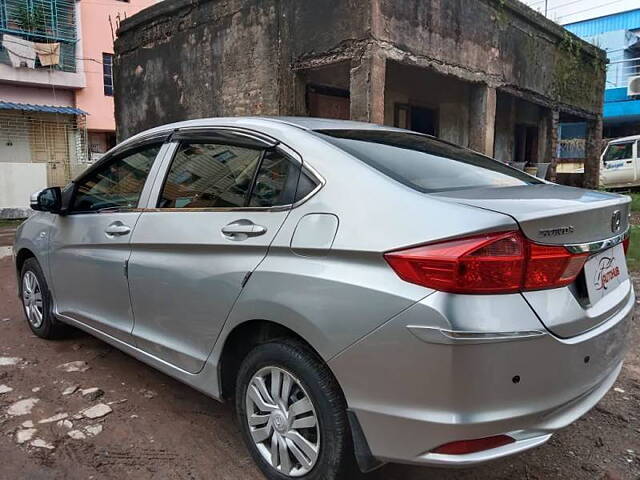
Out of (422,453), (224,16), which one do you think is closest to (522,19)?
(224,16)

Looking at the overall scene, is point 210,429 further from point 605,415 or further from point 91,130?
point 91,130

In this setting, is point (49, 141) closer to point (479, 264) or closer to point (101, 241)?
point (101, 241)

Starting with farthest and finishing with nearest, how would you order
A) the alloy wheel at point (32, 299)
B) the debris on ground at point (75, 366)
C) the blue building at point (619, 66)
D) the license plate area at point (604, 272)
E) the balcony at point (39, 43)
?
the blue building at point (619, 66), the balcony at point (39, 43), the alloy wheel at point (32, 299), the debris on ground at point (75, 366), the license plate area at point (604, 272)

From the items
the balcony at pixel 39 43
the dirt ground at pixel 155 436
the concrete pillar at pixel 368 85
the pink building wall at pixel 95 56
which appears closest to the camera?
the dirt ground at pixel 155 436

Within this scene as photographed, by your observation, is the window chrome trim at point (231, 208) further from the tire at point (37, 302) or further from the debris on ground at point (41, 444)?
the tire at point (37, 302)

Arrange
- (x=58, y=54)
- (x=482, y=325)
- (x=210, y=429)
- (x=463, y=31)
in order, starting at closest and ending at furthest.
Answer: (x=482, y=325) → (x=210, y=429) → (x=463, y=31) → (x=58, y=54)

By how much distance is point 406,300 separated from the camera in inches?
68.8

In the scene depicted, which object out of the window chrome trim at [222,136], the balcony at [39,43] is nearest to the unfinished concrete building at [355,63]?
the window chrome trim at [222,136]

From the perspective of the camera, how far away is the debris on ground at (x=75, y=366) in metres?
3.60

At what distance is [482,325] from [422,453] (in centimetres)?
49

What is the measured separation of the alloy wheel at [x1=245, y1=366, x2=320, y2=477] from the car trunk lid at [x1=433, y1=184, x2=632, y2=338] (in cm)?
97

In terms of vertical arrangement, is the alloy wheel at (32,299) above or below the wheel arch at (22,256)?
below

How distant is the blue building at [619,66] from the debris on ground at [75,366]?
2475 centimetres

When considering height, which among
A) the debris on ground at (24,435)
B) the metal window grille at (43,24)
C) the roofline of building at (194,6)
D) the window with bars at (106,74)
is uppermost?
the metal window grille at (43,24)
